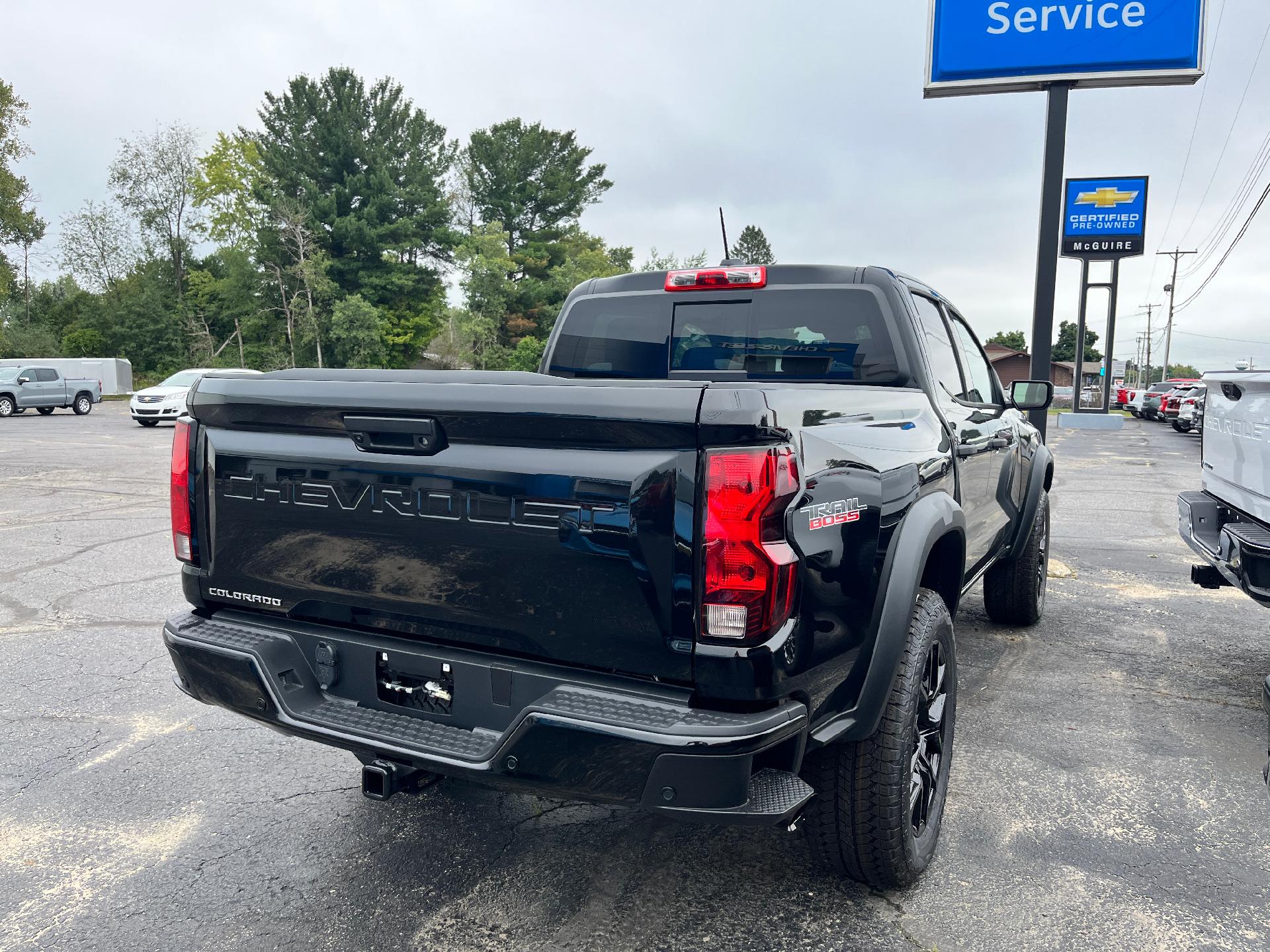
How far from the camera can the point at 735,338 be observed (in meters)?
3.97

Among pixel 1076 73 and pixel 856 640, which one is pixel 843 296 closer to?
pixel 856 640

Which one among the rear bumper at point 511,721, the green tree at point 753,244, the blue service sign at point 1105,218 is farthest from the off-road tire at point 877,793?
the green tree at point 753,244

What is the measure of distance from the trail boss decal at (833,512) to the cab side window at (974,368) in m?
2.08

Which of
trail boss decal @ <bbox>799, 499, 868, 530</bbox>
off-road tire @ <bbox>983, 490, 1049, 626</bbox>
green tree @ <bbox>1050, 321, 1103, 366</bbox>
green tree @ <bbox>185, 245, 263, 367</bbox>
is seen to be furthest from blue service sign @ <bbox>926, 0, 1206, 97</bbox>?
green tree @ <bbox>1050, 321, 1103, 366</bbox>

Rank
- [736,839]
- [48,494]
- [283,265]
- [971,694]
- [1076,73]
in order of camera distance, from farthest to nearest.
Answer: [283,265], [48,494], [1076,73], [971,694], [736,839]

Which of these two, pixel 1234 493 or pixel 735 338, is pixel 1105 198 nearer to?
pixel 1234 493

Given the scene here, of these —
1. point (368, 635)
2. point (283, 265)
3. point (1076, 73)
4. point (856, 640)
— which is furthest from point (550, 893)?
point (283, 265)

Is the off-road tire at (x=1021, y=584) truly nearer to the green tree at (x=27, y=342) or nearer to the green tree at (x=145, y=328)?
the green tree at (x=145, y=328)

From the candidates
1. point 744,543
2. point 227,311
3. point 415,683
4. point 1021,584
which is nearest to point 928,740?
Result: point 744,543

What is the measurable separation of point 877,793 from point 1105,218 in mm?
26038

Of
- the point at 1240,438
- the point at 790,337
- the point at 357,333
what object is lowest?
the point at 1240,438

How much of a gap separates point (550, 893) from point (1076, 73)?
1045 cm

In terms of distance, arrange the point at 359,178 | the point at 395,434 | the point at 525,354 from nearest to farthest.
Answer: the point at 395,434, the point at 359,178, the point at 525,354

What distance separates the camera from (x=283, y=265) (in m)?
48.8
